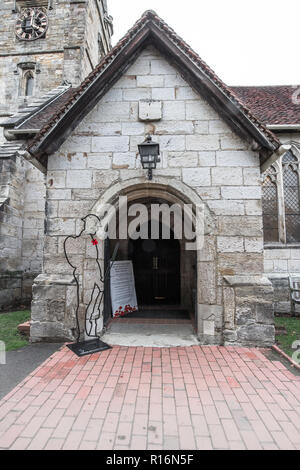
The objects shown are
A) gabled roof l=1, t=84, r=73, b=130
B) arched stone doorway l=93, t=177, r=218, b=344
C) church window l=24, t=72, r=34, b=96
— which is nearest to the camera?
arched stone doorway l=93, t=177, r=218, b=344

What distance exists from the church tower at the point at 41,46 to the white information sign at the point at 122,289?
412 inches

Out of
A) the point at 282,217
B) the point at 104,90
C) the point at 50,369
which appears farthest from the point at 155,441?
the point at 282,217

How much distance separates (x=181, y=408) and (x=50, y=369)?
180 cm

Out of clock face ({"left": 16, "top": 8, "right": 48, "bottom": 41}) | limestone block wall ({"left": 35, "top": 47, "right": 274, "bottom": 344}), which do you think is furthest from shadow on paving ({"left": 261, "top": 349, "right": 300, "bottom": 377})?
clock face ({"left": 16, "top": 8, "right": 48, "bottom": 41})

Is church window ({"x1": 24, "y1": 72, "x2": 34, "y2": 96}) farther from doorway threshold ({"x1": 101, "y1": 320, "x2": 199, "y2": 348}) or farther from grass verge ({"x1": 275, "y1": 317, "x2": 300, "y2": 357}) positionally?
grass verge ({"x1": 275, "y1": 317, "x2": 300, "y2": 357})

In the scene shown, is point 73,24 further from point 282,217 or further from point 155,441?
point 155,441

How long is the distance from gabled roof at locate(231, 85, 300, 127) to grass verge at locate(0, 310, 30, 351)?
25.7ft

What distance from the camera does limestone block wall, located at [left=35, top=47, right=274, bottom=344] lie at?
3.94 meters

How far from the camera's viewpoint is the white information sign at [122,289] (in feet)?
18.4

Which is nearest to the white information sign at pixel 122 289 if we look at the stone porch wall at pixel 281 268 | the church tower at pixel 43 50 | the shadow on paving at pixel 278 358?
the shadow on paving at pixel 278 358

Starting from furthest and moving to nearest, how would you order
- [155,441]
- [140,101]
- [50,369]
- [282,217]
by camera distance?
[282,217] < [140,101] < [50,369] < [155,441]

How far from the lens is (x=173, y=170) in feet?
13.6
